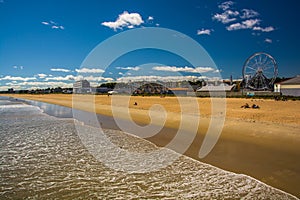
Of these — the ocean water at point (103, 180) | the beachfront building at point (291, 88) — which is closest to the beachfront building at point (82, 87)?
the beachfront building at point (291, 88)

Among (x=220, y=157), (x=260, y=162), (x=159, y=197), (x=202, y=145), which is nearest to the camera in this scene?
(x=159, y=197)

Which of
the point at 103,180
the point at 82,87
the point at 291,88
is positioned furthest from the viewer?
the point at 82,87

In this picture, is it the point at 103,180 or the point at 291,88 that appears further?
the point at 291,88

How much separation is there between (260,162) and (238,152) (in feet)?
4.43

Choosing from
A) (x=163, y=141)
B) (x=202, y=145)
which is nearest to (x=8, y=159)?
(x=163, y=141)

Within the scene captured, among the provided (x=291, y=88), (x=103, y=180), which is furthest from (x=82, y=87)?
(x=103, y=180)

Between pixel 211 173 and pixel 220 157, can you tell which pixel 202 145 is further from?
pixel 211 173

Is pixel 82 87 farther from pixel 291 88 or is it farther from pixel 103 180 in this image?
pixel 103 180

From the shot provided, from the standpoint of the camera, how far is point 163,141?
11.6 meters

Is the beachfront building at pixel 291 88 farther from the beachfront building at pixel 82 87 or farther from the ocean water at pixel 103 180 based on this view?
the beachfront building at pixel 82 87

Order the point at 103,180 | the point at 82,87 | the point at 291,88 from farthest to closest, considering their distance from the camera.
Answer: the point at 82,87
the point at 291,88
the point at 103,180

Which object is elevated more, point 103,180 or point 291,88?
point 291,88

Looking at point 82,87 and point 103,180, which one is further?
point 82,87

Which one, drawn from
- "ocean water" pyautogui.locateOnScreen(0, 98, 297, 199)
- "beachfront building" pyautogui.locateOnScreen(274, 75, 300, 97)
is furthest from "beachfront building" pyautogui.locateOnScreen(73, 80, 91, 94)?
"ocean water" pyautogui.locateOnScreen(0, 98, 297, 199)
